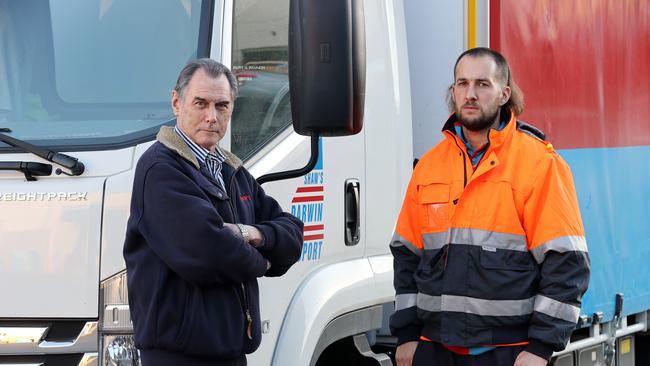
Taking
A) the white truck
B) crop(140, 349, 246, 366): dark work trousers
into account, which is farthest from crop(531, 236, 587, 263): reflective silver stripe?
crop(140, 349, 246, 366): dark work trousers

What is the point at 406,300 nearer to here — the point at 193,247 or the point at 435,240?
the point at 435,240

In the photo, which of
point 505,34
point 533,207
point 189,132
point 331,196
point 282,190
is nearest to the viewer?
point 189,132

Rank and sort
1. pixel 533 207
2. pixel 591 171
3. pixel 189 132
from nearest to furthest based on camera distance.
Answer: pixel 189 132, pixel 533 207, pixel 591 171

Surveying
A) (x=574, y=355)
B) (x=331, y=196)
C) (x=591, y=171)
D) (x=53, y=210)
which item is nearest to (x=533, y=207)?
(x=331, y=196)

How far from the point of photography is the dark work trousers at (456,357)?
3.35m

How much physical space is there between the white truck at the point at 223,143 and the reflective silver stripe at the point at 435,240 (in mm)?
414

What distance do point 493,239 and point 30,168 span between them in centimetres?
143

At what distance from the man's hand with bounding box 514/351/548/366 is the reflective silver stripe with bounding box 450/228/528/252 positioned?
1.07 feet

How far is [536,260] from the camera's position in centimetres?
332

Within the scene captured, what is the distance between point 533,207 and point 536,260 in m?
0.17

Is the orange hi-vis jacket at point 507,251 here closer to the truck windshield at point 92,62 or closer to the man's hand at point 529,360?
the man's hand at point 529,360

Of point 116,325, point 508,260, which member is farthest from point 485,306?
point 116,325

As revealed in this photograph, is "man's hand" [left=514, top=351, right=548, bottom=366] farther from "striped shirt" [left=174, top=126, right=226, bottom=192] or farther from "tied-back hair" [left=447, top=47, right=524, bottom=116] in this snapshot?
"striped shirt" [left=174, top=126, right=226, bottom=192]

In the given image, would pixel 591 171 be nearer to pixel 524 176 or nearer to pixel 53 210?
pixel 524 176
